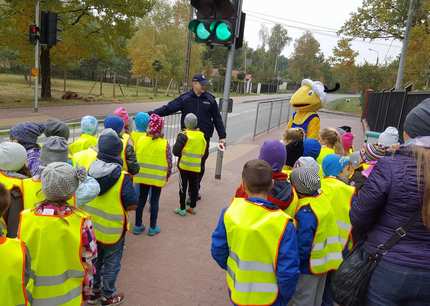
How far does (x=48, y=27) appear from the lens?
52.1 ft

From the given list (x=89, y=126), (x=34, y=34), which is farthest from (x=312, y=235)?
(x=34, y=34)

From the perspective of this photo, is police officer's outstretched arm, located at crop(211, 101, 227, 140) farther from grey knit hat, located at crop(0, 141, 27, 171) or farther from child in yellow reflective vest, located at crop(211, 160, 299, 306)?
child in yellow reflective vest, located at crop(211, 160, 299, 306)

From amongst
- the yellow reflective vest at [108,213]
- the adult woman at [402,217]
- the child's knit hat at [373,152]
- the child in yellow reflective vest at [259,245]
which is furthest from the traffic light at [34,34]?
the adult woman at [402,217]

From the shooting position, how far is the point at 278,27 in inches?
3873

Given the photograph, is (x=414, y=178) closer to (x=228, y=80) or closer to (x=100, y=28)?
(x=228, y=80)

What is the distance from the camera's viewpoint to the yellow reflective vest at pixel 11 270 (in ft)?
6.90

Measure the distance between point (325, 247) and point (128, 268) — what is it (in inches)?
85.9

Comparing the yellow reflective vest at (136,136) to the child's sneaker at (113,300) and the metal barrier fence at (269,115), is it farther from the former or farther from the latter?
the metal barrier fence at (269,115)

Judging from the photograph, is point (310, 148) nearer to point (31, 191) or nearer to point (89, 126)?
point (89, 126)

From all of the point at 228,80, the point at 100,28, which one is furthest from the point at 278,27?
the point at 228,80

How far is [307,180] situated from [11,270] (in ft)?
6.63

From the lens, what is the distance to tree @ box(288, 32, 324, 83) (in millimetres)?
78875

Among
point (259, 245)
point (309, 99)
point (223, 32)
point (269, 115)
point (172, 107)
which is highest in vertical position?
point (223, 32)

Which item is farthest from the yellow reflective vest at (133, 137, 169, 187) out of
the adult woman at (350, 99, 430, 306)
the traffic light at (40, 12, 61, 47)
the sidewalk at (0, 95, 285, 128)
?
the traffic light at (40, 12, 61, 47)
